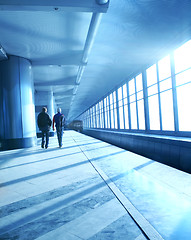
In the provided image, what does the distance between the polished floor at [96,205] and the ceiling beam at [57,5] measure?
15.6 feet

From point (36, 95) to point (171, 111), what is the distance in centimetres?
1720

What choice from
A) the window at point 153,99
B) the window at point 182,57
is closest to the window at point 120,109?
the window at point 153,99

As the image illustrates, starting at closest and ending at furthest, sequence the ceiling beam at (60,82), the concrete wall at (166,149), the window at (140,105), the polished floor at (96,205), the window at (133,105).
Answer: the polished floor at (96,205) < the concrete wall at (166,149) < the window at (140,105) < the window at (133,105) < the ceiling beam at (60,82)

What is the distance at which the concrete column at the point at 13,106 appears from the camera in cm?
1057

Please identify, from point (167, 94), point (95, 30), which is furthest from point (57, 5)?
point (167, 94)

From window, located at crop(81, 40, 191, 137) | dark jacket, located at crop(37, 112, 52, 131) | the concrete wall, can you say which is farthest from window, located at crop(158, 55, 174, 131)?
dark jacket, located at crop(37, 112, 52, 131)

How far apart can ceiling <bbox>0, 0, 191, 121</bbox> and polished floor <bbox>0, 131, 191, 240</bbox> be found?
4.96 metres

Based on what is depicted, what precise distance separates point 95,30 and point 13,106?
5.82 meters

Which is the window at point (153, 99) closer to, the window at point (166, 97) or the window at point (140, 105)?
the window at point (166, 97)

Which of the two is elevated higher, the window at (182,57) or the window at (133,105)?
Result: the window at (182,57)

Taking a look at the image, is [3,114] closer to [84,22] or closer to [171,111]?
[84,22]

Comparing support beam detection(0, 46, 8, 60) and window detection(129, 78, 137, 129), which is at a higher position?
support beam detection(0, 46, 8, 60)

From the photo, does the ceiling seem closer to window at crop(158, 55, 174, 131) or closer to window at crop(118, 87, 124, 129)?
window at crop(158, 55, 174, 131)

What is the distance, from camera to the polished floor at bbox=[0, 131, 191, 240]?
2.23 meters
